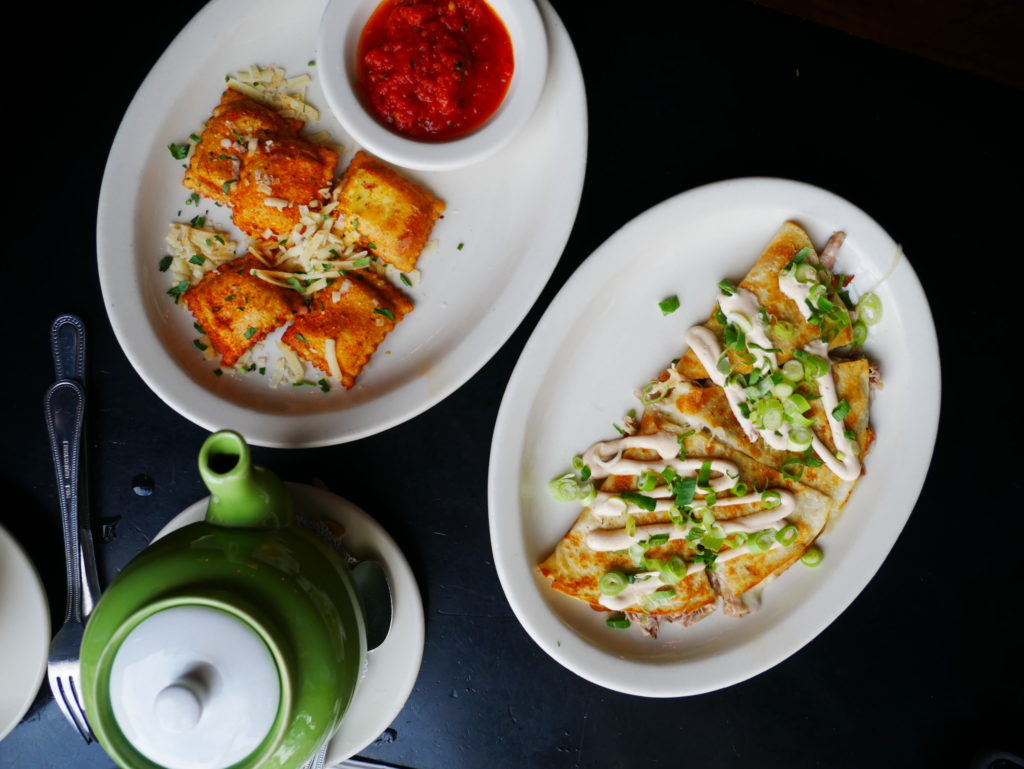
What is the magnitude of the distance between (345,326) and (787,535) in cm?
162

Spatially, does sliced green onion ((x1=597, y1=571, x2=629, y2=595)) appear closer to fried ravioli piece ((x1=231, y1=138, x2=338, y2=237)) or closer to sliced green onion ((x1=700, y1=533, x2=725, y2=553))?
sliced green onion ((x1=700, y1=533, x2=725, y2=553))

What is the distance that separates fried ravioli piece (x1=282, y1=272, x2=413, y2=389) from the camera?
2.44 metres

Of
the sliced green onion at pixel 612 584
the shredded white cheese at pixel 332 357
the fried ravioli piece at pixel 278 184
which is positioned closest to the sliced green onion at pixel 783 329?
the sliced green onion at pixel 612 584

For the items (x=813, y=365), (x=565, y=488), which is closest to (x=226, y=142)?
(x=565, y=488)

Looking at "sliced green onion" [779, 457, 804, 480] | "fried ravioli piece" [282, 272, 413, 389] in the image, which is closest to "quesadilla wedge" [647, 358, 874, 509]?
"sliced green onion" [779, 457, 804, 480]

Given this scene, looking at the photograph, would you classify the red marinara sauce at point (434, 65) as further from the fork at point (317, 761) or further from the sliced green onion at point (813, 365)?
the fork at point (317, 761)

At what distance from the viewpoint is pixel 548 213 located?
2.43m

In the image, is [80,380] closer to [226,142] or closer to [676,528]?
[226,142]

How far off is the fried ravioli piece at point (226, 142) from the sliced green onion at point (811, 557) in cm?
227

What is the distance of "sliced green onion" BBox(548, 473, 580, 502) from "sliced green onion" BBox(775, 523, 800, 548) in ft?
2.24

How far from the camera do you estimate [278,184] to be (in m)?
2.41

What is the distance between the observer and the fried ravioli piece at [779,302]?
2.47m

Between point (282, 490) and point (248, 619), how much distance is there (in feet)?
1.61

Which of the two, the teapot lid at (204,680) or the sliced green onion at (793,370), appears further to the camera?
the sliced green onion at (793,370)
